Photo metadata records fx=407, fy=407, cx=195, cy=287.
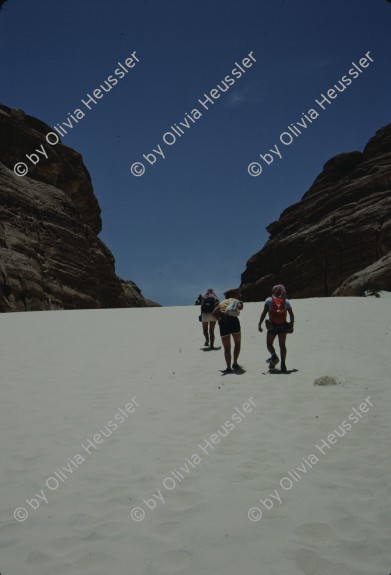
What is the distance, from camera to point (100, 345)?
13.5m

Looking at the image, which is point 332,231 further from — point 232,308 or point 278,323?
point 232,308

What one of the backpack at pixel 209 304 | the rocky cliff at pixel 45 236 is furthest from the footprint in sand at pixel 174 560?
the rocky cliff at pixel 45 236

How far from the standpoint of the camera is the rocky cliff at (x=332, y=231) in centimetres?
5188

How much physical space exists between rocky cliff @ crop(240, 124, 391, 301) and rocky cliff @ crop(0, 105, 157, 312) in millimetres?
25239

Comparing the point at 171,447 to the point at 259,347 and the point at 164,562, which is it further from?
the point at 259,347

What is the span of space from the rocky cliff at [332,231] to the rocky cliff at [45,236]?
25239 millimetres

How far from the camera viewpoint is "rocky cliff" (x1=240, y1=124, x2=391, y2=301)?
51875 millimetres

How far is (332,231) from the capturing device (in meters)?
56.7

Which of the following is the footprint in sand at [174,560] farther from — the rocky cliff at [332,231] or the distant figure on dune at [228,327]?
the rocky cliff at [332,231]

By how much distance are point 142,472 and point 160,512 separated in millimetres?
812

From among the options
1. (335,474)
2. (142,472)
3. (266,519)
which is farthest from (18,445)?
(335,474)

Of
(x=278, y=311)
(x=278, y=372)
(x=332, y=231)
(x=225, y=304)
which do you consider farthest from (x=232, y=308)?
(x=332, y=231)

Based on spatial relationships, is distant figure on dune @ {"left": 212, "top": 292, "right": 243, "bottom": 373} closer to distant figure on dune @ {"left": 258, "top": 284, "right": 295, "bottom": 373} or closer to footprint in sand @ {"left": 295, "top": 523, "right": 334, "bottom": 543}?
distant figure on dune @ {"left": 258, "top": 284, "right": 295, "bottom": 373}

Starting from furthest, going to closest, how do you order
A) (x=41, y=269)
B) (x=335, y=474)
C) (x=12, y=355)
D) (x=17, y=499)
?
1. (x=41, y=269)
2. (x=12, y=355)
3. (x=335, y=474)
4. (x=17, y=499)
